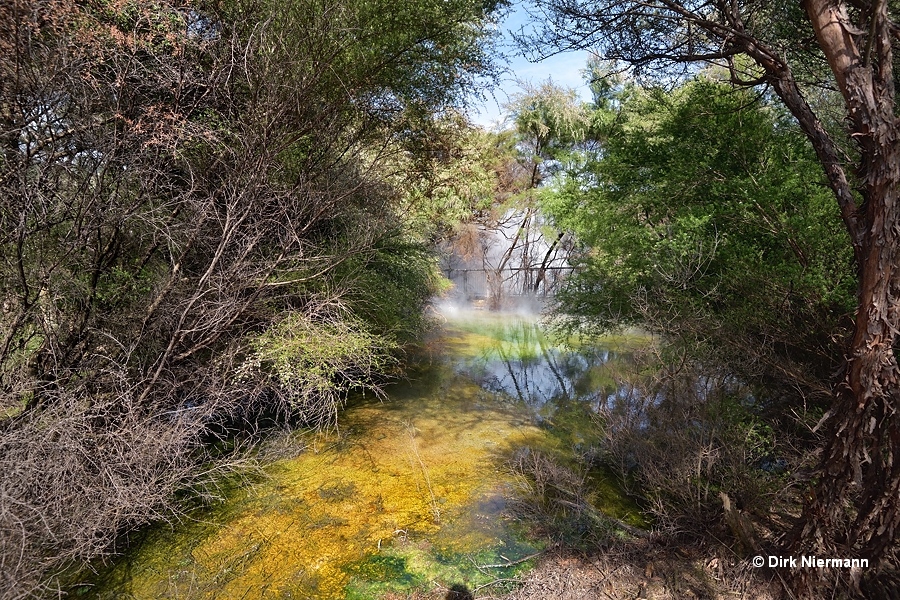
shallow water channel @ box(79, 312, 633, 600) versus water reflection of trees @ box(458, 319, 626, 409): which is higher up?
water reflection of trees @ box(458, 319, 626, 409)

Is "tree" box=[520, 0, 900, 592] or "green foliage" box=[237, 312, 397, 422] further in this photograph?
"green foliage" box=[237, 312, 397, 422]

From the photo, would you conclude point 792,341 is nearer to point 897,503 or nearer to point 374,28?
point 897,503

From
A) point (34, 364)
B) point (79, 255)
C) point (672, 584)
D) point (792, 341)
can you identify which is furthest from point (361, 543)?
point (792, 341)

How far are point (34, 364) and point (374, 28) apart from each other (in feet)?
16.8

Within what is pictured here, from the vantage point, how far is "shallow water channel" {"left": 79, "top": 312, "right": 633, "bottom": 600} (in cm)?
358

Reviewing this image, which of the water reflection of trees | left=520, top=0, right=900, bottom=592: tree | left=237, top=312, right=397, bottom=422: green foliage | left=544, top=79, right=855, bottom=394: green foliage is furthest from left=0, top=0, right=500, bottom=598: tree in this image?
left=520, top=0, right=900, bottom=592: tree

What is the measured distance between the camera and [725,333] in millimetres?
4668

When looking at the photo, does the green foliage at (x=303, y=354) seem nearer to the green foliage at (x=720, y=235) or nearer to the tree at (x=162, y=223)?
the tree at (x=162, y=223)

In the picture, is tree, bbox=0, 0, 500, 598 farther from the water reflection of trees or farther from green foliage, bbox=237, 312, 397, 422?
the water reflection of trees

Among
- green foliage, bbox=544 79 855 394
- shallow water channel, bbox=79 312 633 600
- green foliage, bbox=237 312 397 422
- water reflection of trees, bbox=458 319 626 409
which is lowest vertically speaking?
shallow water channel, bbox=79 312 633 600

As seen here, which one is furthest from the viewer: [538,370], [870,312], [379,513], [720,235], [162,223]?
[538,370]

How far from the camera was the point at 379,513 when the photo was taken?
4.55 metres

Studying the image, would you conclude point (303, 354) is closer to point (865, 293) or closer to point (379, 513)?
point (379, 513)

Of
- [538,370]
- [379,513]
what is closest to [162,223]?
[379,513]
